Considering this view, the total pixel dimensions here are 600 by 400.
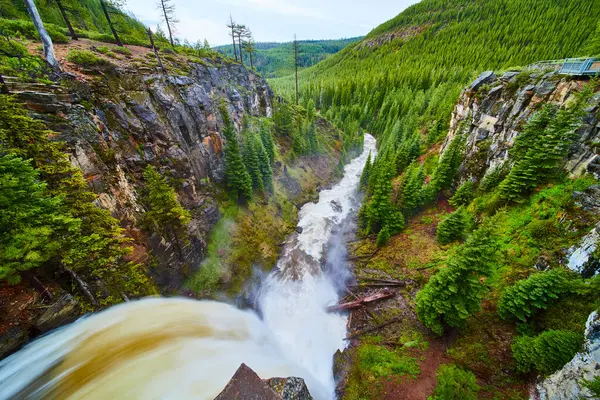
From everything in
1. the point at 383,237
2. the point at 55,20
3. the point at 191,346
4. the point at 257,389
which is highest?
the point at 55,20

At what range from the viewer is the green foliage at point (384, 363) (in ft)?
49.5

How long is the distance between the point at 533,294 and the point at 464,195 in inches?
→ 610

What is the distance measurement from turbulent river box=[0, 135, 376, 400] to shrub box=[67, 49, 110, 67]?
1863 cm

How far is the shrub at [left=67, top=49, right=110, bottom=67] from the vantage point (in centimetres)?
1652

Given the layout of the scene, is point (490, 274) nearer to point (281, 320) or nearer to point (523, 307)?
point (523, 307)

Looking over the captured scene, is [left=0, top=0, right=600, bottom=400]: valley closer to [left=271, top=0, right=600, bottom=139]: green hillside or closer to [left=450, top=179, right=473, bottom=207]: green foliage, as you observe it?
[left=450, top=179, right=473, bottom=207]: green foliage

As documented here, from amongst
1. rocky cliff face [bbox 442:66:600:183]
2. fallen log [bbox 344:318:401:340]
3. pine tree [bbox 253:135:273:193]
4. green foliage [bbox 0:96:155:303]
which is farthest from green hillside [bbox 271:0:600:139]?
green foliage [bbox 0:96:155:303]

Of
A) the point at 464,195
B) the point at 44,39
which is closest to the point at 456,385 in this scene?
the point at 464,195

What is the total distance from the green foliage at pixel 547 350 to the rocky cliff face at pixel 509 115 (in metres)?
12.9

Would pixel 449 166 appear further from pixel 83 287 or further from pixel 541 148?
pixel 83 287

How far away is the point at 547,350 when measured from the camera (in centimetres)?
1055

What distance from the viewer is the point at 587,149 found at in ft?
51.8

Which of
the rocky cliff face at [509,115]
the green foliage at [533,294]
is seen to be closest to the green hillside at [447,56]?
the rocky cliff face at [509,115]

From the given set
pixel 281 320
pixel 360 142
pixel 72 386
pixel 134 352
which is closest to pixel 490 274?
pixel 281 320
